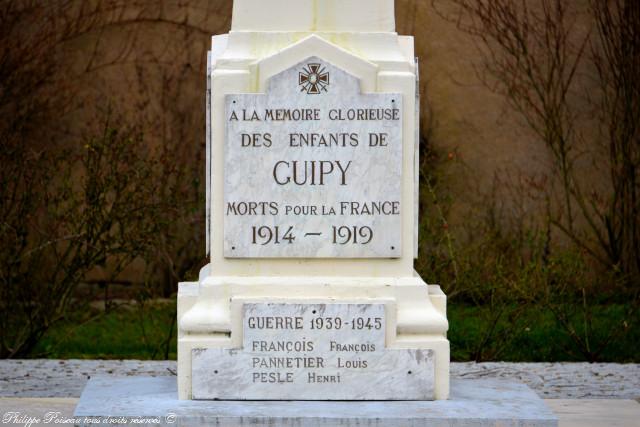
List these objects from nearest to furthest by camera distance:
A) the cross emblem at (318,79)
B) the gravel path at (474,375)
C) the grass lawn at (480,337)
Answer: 1. the cross emblem at (318,79)
2. the gravel path at (474,375)
3. the grass lawn at (480,337)

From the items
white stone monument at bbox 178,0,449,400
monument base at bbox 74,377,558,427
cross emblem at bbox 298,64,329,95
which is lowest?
monument base at bbox 74,377,558,427

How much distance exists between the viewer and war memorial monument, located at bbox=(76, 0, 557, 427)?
206 inches

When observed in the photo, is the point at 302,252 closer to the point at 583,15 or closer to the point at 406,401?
the point at 406,401

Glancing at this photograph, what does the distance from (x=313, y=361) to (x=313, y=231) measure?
54 cm

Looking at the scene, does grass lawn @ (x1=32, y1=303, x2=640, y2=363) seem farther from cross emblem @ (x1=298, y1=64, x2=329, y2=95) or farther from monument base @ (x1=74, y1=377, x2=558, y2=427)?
cross emblem @ (x1=298, y1=64, x2=329, y2=95)

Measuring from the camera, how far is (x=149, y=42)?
426 inches

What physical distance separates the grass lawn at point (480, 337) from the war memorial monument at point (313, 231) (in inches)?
115

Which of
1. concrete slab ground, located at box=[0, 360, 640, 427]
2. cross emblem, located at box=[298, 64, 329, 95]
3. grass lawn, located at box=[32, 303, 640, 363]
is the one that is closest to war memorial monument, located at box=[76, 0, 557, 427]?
cross emblem, located at box=[298, 64, 329, 95]

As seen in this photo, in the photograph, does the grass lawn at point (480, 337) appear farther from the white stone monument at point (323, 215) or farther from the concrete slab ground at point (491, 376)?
the white stone monument at point (323, 215)

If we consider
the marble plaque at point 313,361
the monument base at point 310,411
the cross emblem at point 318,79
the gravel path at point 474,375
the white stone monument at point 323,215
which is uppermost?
the cross emblem at point 318,79

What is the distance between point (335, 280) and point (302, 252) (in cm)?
18

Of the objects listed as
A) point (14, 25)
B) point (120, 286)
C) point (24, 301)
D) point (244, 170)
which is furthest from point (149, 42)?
point (244, 170)

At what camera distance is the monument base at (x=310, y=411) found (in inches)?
193

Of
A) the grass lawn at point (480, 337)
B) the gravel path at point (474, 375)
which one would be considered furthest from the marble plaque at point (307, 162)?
the grass lawn at point (480, 337)
